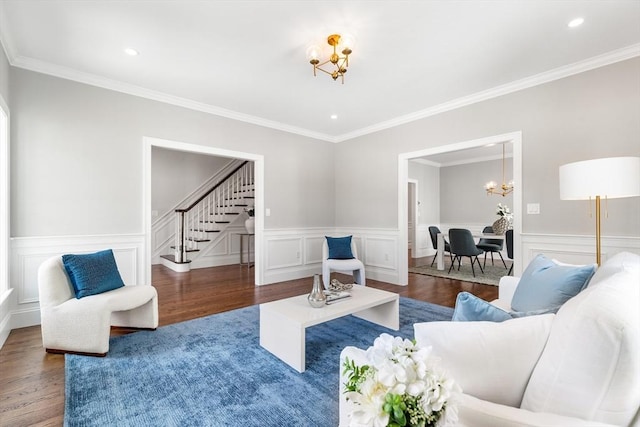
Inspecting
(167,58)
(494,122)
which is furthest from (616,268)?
(167,58)

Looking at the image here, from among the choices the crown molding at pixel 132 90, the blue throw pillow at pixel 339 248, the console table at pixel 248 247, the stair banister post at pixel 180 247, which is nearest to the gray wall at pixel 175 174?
the stair banister post at pixel 180 247

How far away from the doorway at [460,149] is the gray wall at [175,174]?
4.58 m

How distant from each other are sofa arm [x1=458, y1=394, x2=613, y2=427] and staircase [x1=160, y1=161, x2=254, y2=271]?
588 cm

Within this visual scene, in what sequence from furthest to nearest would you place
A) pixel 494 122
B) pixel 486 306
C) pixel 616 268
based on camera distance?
pixel 494 122
pixel 616 268
pixel 486 306

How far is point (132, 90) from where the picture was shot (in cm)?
349

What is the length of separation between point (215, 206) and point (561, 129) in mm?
6180

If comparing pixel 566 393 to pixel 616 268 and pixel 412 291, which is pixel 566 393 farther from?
pixel 412 291

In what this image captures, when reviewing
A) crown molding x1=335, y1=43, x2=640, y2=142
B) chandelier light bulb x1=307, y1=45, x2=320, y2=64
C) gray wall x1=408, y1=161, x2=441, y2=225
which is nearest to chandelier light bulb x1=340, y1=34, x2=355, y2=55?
chandelier light bulb x1=307, y1=45, x2=320, y2=64

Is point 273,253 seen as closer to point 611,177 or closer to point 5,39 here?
point 5,39

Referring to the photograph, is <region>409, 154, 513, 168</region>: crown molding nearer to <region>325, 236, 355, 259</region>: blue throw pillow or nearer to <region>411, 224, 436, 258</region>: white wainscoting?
<region>411, 224, 436, 258</region>: white wainscoting

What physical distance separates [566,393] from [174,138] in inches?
165

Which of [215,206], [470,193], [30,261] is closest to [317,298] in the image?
[30,261]

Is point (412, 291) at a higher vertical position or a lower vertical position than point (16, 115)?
lower

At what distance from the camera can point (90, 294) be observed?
7.99 feet
